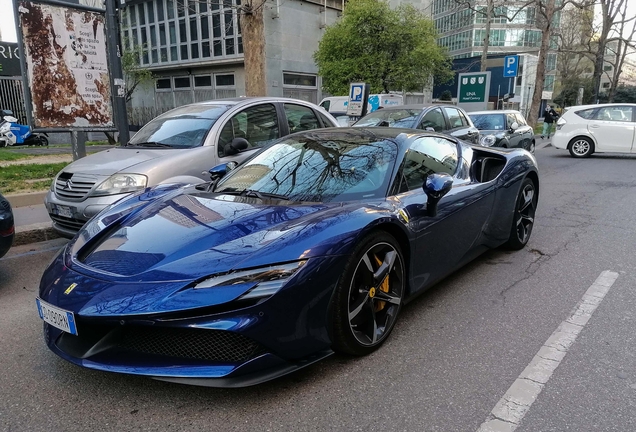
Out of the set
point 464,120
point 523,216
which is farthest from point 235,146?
point 464,120

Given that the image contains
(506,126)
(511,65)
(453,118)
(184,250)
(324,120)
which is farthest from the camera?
(511,65)

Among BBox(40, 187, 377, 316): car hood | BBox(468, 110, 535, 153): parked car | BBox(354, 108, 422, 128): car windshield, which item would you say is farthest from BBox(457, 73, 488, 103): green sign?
BBox(40, 187, 377, 316): car hood

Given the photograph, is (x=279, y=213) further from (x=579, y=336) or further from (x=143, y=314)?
(x=579, y=336)

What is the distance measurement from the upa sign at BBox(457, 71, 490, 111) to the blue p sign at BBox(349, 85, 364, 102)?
11681 mm

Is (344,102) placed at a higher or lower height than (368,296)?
higher

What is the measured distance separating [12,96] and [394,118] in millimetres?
19204

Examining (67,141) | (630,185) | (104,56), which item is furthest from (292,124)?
(67,141)

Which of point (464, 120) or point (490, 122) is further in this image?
point (490, 122)

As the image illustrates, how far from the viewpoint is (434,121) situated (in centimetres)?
863

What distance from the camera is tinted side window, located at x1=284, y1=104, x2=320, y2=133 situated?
6.42 m

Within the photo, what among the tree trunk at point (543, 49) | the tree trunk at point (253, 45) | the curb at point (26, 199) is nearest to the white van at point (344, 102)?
the tree trunk at point (253, 45)

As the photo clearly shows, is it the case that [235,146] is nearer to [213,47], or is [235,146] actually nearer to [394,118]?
[394,118]

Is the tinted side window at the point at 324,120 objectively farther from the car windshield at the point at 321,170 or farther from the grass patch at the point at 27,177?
the grass patch at the point at 27,177

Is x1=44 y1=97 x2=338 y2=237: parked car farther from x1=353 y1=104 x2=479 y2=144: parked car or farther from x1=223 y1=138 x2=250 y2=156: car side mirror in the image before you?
x1=353 y1=104 x2=479 y2=144: parked car
